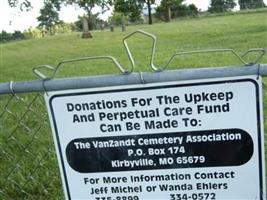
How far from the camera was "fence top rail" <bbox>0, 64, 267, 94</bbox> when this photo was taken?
5.41ft

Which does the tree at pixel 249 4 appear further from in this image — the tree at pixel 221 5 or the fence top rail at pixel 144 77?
the fence top rail at pixel 144 77

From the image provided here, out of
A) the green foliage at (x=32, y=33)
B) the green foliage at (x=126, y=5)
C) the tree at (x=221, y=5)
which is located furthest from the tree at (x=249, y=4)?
the green foliage at (x=126, y=5)

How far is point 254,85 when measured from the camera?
166 cm

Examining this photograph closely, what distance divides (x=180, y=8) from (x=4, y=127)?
197 ft

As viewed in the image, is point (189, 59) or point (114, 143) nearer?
point (114, 143)

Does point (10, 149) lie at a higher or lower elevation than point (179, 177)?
lower

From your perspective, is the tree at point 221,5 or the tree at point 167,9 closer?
the tree at point 167,9

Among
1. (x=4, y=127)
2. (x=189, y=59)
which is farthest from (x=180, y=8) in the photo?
(x=4, y=127)

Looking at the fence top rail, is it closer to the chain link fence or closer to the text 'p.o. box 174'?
the text 'p.o. box 174'

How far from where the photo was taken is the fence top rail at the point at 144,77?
5.41ft

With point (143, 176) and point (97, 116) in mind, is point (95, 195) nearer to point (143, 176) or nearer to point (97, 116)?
→ point (143, 176)

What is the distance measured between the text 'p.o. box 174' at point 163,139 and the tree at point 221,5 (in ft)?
194

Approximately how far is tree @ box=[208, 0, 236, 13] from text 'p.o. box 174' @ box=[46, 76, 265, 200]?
59182mm

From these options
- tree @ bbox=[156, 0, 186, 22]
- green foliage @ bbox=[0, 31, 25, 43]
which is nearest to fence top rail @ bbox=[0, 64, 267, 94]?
green foliage @ bbox=[0, 31, 25, 43]
